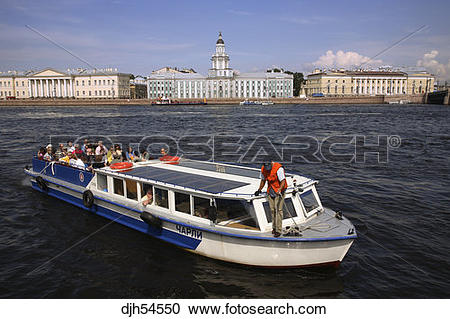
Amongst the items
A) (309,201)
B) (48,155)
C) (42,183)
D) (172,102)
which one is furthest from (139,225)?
(172,102)

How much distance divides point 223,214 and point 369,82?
450ft

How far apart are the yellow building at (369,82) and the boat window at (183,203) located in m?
125

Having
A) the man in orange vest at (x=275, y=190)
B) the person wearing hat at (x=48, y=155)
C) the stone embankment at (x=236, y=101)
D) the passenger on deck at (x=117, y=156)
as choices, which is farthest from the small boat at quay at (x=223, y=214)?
the stone embankment at (x=236, y=101)

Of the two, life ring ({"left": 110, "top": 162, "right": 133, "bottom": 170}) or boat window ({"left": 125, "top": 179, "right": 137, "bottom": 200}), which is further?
life ring ({"left": 110, "top": 162, "right": 133, "bottom": 170})

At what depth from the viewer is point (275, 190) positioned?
25.3 feet

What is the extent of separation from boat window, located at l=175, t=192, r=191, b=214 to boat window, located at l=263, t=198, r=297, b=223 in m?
1.89

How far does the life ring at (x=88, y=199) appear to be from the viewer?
37.3ft

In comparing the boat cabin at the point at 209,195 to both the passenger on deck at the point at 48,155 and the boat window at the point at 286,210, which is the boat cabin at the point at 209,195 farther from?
the passenger on deck at the point at 48,155

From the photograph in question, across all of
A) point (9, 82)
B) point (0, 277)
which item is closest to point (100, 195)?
point (0, 277)

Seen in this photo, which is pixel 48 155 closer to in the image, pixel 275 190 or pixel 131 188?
pixel 131 188

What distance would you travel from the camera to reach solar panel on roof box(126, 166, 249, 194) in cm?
852

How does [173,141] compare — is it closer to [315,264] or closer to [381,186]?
[381,186]

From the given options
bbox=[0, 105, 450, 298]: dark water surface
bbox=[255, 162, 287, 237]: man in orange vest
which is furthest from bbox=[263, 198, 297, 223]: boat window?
bbox=[0, 105, 450, 298]: dark water surface

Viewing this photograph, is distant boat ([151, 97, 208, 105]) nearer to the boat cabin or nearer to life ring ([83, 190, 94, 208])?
life ring ([83, 190, 94, 208])
